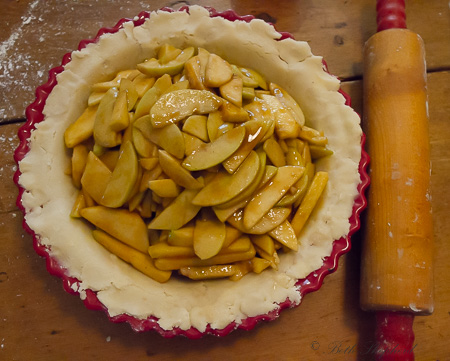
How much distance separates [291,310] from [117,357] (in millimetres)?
476

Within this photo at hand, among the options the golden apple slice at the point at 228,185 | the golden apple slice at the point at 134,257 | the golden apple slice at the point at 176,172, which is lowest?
the golden apple slice at the point at 134,257

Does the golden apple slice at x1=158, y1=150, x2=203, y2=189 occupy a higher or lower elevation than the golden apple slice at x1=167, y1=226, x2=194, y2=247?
higher

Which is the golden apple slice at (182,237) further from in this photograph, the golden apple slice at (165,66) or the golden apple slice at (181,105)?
the golden apple slice at (165,66)

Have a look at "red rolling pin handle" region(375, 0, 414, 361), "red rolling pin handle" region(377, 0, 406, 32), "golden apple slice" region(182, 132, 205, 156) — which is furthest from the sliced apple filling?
"red rolling pin handle" region(377, 0, 406, 32)

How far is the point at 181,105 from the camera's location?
921mm

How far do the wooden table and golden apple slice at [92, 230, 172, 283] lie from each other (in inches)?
8.2

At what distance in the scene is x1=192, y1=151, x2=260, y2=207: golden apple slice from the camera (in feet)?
2.93

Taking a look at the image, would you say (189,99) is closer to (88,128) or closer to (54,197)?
(88,128)

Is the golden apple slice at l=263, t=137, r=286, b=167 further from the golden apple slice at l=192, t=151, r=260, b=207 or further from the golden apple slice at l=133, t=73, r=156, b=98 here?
the golden apple slice at l=133, t=73, r=156, b=98

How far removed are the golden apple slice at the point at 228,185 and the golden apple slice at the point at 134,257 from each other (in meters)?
0.20

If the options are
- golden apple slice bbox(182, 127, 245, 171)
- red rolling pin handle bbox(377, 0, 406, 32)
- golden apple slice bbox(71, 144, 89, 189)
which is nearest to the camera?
golden apple slice bbox(182, 127, 245, 171)

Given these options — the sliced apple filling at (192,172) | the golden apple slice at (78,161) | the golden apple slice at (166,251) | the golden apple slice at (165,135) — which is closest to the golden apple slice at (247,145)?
the sliced apple filling at (192,172)

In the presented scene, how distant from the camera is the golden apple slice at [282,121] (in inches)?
39.0

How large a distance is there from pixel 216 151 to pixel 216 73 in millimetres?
215
